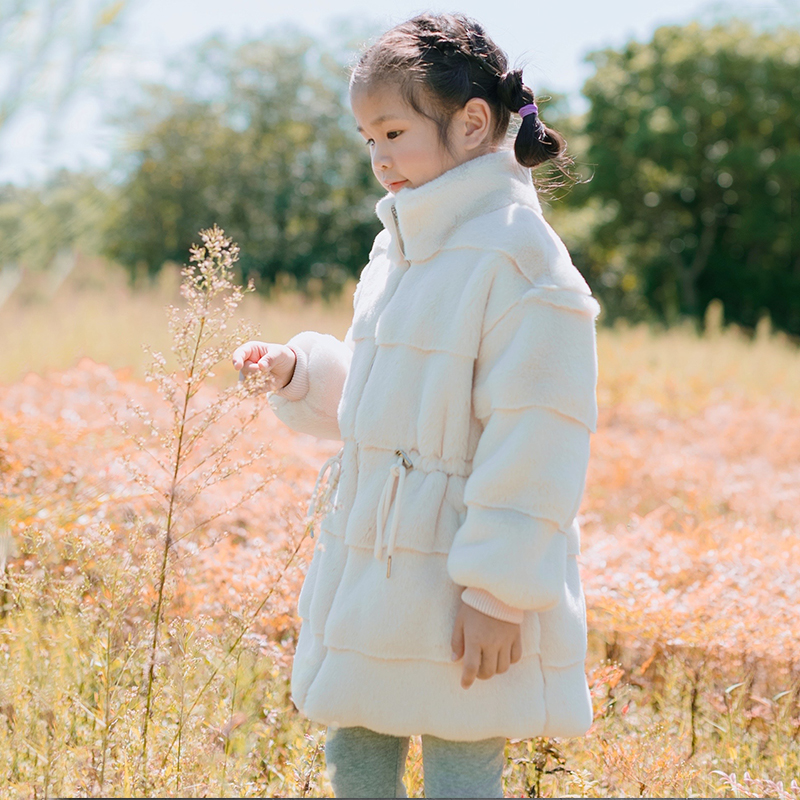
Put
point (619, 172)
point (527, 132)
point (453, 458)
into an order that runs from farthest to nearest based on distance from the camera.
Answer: point (619, 172)
point (527, 132)
point (453, 458)

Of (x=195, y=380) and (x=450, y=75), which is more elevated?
(x=450, y=75)

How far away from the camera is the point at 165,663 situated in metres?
1.56

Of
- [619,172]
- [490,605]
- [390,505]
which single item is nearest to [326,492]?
[390,505]

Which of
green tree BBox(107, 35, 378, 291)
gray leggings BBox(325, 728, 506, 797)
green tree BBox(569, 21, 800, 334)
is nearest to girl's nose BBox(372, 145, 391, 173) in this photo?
gray leggings BBox(325, 728, 506, 797)

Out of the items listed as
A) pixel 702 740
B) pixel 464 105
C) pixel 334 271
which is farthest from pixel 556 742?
pixel 334 271

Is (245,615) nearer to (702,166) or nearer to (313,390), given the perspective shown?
(313,390)

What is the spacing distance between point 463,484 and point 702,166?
994 inches

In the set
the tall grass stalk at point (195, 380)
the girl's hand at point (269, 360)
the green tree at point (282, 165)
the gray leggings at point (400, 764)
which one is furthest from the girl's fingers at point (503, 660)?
the green tree at point (282, 165)

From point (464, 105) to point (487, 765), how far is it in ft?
3.75

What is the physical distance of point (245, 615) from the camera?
160 cm

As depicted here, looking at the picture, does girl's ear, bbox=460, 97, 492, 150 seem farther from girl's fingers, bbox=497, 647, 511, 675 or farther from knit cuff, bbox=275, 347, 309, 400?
girl's fingers, bbox=497, 647, 511, 675

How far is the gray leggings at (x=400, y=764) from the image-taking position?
1.43 metres

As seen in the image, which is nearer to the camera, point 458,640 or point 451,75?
point 458,640

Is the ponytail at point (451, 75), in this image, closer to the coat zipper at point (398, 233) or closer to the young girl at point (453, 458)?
the young girl at point (453, 458)
